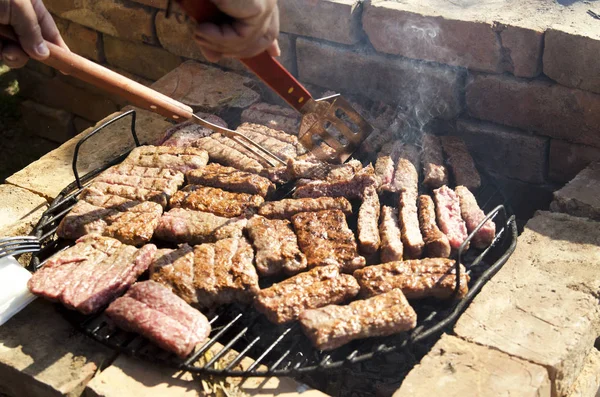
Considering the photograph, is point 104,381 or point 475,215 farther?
point 475,215

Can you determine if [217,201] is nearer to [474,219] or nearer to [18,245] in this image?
[18,245]

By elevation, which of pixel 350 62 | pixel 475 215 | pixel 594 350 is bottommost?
pixel 594 350

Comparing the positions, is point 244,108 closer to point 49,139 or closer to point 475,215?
point 475,215

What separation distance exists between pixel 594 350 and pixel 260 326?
7.11 ft

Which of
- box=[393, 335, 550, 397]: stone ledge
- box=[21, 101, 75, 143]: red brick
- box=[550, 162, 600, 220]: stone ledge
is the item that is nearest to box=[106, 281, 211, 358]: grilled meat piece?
box=[393, 335, 550, 397]: stone ledge

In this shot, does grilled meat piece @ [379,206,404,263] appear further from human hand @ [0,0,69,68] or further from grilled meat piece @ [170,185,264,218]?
human hand @ [0,0,69,68]

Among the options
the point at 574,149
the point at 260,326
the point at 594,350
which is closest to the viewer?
the point at 260,326

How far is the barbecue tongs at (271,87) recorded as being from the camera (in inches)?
151

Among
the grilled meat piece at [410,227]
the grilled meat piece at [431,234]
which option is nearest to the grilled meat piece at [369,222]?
the grilled meat piece at [410,227]

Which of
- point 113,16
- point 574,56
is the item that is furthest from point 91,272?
point 113,16

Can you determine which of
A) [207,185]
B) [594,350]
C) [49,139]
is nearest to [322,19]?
[207,185]

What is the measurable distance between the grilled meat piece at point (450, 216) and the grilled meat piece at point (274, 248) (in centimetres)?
96

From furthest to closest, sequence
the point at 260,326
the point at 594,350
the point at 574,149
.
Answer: the point at 574,149
the point at 594,350
the point at 260,326

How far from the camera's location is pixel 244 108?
5.78 metres
